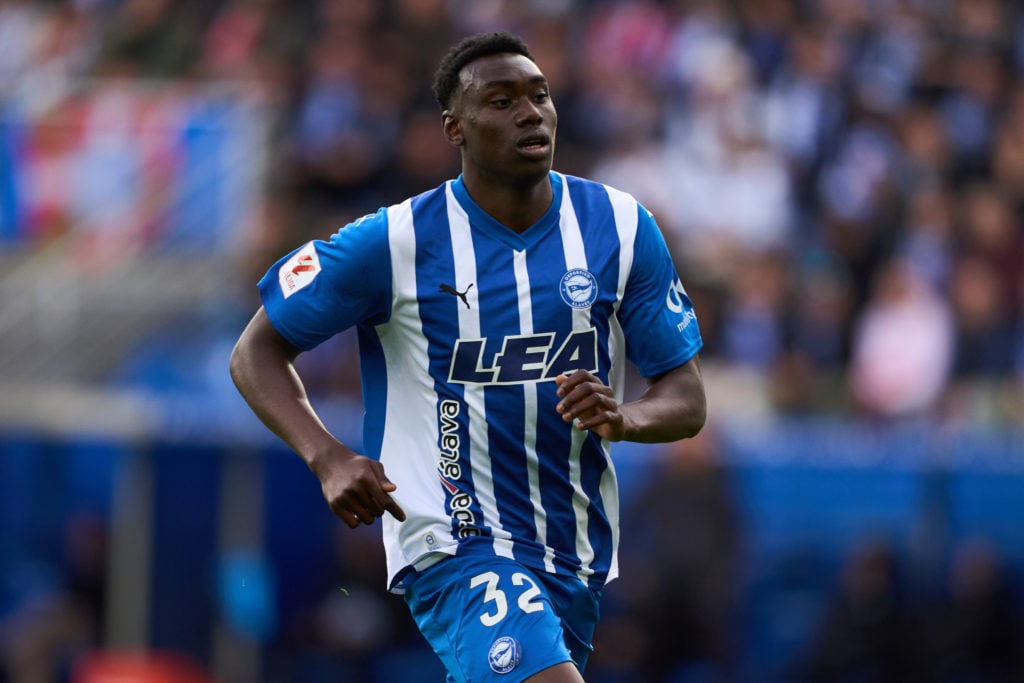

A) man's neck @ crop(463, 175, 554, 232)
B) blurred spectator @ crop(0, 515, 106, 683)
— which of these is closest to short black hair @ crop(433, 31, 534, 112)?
man's neck @ crop(463, 175, 554, 232)

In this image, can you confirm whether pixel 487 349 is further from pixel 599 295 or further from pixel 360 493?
pixel 360 493

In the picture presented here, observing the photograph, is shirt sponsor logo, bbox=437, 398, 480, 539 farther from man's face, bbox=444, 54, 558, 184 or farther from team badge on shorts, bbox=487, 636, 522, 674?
man's face, bbox=444, 54, 558, 184

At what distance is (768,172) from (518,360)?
786 centimetres

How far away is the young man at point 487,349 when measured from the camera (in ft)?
17.1

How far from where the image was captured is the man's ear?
17.6 feet

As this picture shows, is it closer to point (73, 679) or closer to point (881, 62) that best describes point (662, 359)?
point (73, 679)

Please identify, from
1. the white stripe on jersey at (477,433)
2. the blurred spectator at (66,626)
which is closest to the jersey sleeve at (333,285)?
the white stripe on jersey at (477,433)

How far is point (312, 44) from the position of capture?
14789mm

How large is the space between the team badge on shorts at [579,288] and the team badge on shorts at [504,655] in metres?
0.99

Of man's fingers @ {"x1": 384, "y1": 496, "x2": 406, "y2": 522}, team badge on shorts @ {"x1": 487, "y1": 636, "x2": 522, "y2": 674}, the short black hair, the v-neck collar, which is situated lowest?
team badge on shorts @ {"x1": 487, "y1": 636, "x2": 522, "y2": 674}

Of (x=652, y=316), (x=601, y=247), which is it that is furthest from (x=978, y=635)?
(x=601, y=247)

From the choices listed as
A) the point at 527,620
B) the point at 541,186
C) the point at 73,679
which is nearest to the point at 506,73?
the point at 541,186

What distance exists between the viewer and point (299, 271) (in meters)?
5.30

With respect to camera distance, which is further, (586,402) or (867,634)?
(867,634)
